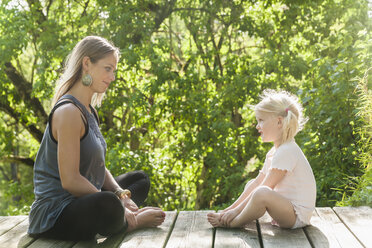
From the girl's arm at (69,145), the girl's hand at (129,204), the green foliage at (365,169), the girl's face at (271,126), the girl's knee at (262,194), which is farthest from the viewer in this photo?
the green foliage at (365,169)

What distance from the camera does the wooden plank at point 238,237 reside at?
271 cm

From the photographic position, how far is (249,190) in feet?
10.8

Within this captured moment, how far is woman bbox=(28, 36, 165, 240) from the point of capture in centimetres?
273

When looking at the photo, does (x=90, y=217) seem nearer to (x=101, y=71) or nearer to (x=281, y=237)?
(x=101, y=71)

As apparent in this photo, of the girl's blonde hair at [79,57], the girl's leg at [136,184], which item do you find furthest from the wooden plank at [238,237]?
the girl's blonde hair at [79,57]

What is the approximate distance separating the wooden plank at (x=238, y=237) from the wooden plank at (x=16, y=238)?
113 centimetres

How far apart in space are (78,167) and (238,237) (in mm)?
1012

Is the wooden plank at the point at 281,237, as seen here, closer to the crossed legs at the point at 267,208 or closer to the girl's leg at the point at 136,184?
the crossed legs at the point at 267,208

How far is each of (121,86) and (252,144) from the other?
6.58 ft

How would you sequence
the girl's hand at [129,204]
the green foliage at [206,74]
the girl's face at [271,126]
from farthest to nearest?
the green foliage at [206,74]
the girl's hand at [129,204]
the girl's face at [271,126]

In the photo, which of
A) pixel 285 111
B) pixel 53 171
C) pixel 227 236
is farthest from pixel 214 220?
pixel 53 171

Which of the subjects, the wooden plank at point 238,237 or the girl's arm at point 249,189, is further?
the girl's arm at point 249,189

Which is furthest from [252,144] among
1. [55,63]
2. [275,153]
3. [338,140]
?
[275,153]

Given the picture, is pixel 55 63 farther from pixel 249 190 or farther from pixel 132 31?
pixel 249 190
